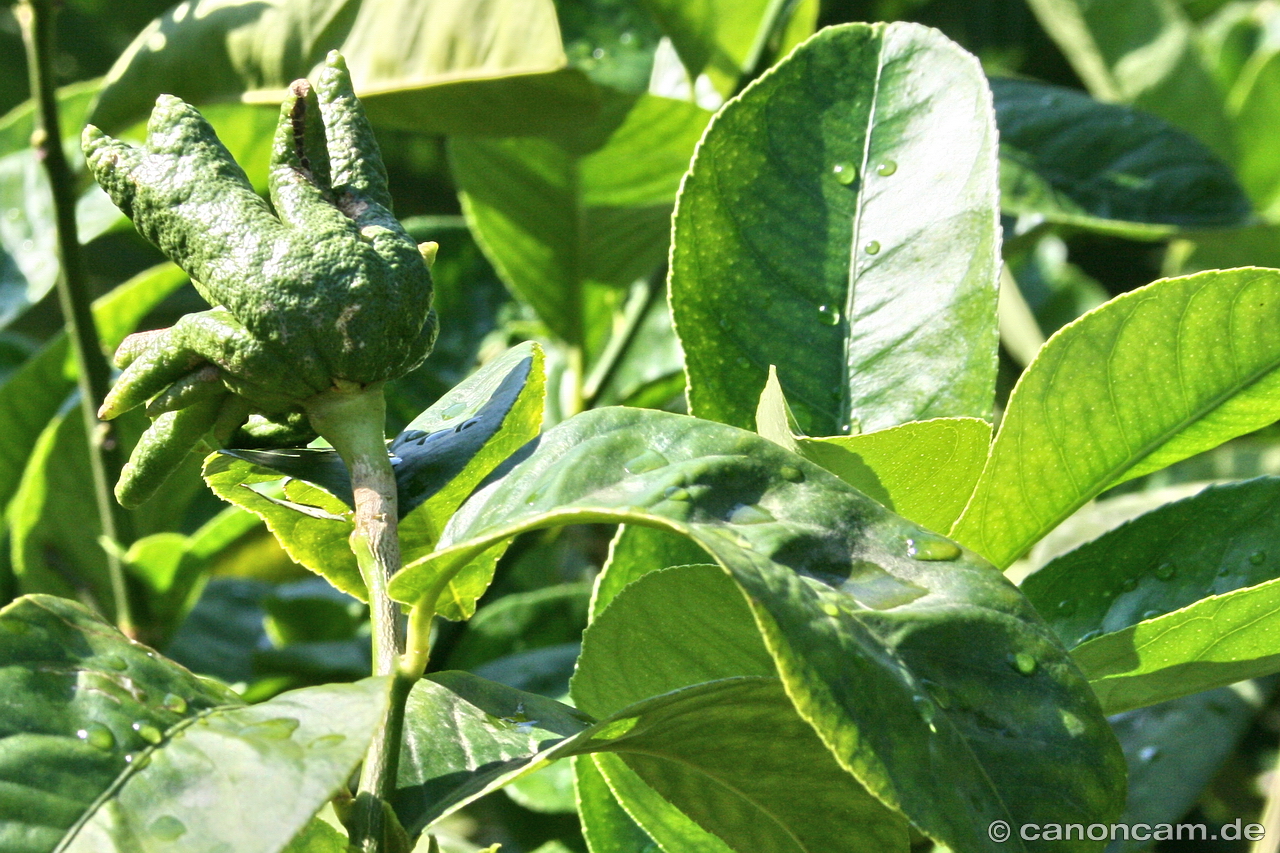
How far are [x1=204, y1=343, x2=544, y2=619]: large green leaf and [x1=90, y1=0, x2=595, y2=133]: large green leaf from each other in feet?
1.61

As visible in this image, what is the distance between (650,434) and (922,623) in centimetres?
17

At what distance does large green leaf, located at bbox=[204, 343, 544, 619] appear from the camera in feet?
2.50

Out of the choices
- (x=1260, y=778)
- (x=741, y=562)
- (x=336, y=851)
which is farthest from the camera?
(x=1260, y=778)

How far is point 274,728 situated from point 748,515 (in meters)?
0.25

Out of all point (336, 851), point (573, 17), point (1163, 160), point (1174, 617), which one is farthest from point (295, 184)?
point (1163, 160)

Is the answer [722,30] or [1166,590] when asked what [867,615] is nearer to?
[1166,590]

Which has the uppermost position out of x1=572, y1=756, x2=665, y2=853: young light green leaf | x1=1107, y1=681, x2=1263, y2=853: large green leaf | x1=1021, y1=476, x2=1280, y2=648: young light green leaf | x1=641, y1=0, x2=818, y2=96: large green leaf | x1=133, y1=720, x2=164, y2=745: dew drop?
x1=641, y1=0, x2=818, y2=96: large green leaf

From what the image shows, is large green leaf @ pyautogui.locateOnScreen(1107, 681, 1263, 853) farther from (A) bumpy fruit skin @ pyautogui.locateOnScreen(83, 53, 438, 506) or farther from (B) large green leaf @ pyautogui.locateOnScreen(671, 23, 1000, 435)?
(A) bumpy fruit skin @ pyautogui.locateOnScreen(83, 53, 438, 506)

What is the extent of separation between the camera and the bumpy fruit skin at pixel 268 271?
67 cm

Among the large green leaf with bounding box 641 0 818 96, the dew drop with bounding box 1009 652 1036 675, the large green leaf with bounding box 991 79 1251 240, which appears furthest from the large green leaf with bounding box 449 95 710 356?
the dew drop with bounding box 1009 652 1036 675

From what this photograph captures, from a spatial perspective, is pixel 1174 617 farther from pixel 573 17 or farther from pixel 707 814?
pixel 573 17

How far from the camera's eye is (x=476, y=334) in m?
1.87

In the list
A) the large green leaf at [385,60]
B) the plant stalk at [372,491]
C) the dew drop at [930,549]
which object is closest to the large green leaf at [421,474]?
the plant stalk at [372,491]

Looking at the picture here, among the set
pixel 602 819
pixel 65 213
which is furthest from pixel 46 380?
pixel 602 819
